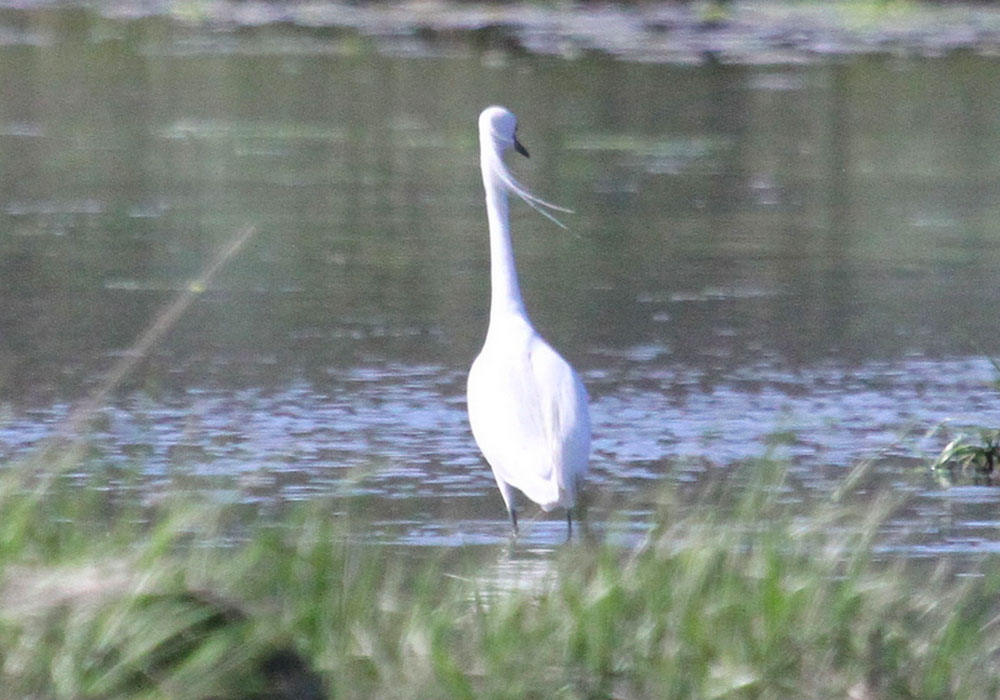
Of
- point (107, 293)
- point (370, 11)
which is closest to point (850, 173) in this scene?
point (107, 293)

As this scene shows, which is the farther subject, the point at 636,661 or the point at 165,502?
the point at 165,502

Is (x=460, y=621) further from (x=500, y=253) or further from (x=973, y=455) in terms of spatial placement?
(x=973, y=455)

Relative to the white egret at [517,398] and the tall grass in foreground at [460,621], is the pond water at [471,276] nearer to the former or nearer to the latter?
the white egret at [517,398]

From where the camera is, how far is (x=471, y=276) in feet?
36.8

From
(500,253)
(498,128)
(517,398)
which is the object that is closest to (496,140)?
(498,128)

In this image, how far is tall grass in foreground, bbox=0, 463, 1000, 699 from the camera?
408 cm

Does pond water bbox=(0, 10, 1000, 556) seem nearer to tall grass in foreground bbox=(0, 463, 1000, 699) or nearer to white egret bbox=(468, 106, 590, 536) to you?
white egret bbox=(468, 106, 590, 536)

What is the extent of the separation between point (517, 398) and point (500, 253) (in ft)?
2.49

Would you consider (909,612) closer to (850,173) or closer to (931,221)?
(931,221)

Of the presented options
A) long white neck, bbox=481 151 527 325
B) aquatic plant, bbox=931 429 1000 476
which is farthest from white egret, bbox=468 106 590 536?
aquatic plant, bbox=931 429 1000 476

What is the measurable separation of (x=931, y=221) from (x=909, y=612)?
29.6ft

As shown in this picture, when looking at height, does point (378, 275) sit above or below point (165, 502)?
below

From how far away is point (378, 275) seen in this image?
11.2 metres

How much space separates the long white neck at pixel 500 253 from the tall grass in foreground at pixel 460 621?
204cm
